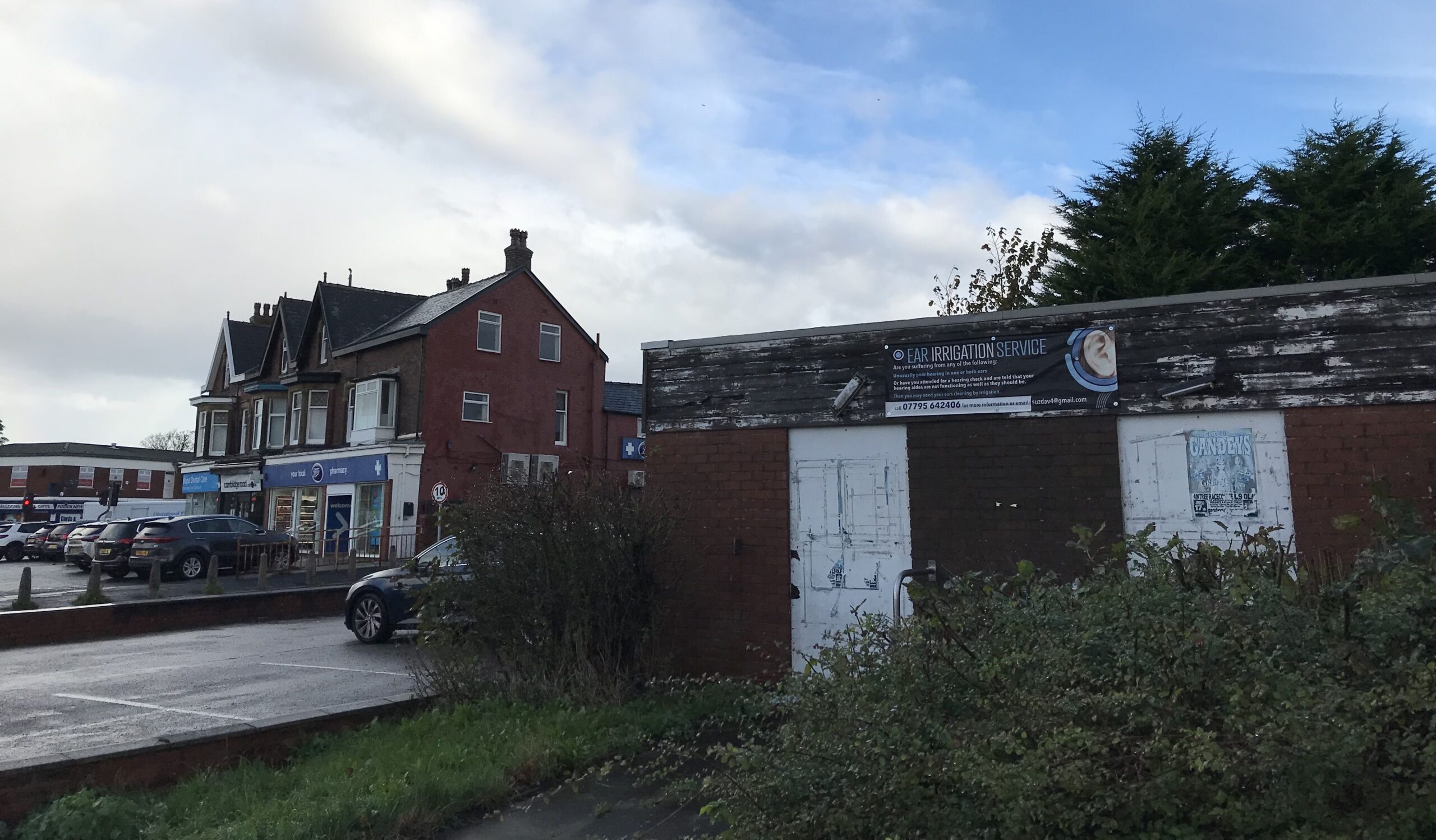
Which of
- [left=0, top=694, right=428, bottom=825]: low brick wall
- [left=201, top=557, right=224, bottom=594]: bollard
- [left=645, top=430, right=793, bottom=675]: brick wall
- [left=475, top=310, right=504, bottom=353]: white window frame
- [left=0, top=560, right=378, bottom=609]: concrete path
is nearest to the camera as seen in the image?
[left=0, top=694, right=428, bottom=825]: low brick wall

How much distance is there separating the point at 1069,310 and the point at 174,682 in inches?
400

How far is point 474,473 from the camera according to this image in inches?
1346

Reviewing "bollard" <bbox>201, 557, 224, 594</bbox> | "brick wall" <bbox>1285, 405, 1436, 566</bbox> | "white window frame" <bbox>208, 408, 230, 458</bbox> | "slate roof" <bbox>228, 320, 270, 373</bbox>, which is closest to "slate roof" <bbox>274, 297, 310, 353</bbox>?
"slate roof" <bbox>228, 320, 270, 373</bbox>

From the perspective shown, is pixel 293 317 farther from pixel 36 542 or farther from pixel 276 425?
pixel 36 542

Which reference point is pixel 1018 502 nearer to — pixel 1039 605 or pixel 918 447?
pixel 918 447

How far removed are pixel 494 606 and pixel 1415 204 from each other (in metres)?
19.7

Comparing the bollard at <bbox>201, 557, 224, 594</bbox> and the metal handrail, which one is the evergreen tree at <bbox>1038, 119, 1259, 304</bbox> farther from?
the bollard at <bbox>201, 557, 224, 594</bbox>

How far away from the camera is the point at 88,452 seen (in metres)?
78.0

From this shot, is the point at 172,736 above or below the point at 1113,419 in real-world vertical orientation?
below

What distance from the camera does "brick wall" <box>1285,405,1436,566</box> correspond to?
757 centimetres

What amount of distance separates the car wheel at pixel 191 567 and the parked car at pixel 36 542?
18052mm

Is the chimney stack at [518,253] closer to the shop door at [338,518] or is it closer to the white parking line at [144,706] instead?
the shop door at [338,518]

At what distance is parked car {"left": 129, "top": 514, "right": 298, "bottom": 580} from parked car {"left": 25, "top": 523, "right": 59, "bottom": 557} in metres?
17.1

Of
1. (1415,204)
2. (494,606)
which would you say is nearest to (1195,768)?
(494,606)
